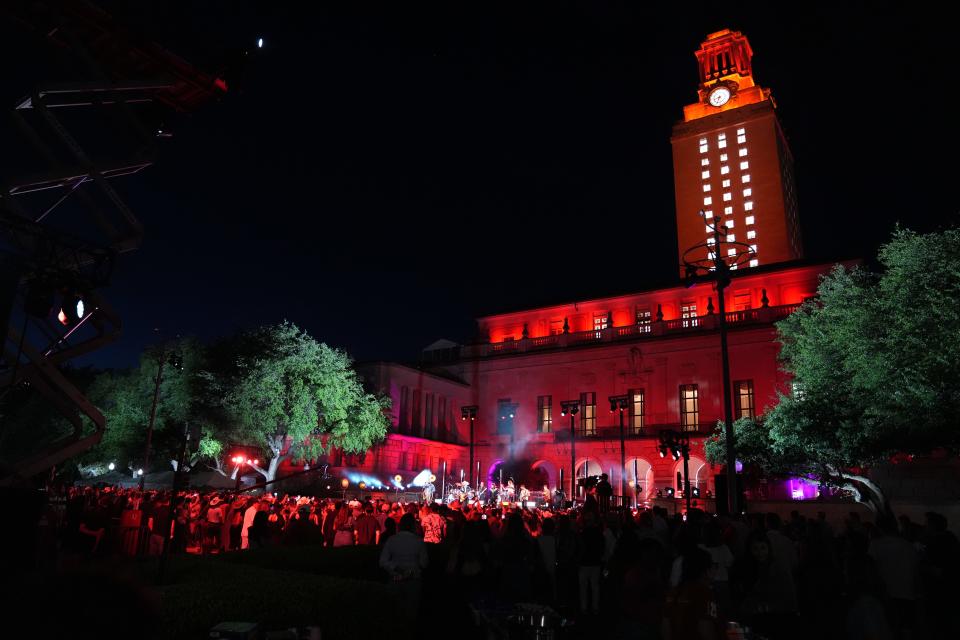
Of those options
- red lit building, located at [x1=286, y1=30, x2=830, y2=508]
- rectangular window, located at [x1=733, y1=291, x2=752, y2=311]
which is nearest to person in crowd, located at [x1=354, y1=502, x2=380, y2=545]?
red lit building, located at [x1=286, y1=30, x2=830, y2=508]

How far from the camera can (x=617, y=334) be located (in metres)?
50.3

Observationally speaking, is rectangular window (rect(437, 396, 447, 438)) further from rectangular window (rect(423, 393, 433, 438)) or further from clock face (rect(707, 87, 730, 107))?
clock face (rect(707, 87, 730, 107))

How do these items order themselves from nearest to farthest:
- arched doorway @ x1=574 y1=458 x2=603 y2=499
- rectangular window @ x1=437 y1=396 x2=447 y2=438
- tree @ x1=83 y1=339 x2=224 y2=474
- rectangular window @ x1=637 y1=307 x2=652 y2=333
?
tree @ x1=83 y1=339 x2=224 y2=474
arched doorway @ x1=574 y1=458 x2=603 y2=499
rectangular window @ x1=637 y1=307 x2=652 y2=333
rectangular window @ x1=437 y1=396 x2=447 y2=438

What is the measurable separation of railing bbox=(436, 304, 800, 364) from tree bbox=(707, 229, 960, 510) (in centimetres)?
1418

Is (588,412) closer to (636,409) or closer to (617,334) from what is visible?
(636,409)

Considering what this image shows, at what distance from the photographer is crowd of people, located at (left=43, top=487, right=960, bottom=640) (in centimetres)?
455

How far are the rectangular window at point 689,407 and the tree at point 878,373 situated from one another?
49.4ft

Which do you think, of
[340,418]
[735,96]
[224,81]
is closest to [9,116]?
[224,81]

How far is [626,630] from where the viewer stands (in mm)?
4434

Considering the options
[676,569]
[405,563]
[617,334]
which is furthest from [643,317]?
[676,569]

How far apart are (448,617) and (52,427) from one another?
41626mm

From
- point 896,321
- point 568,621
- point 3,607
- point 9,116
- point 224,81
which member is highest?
point 224,81

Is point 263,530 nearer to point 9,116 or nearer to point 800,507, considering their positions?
point 9,116

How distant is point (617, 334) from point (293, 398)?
2755 cm
